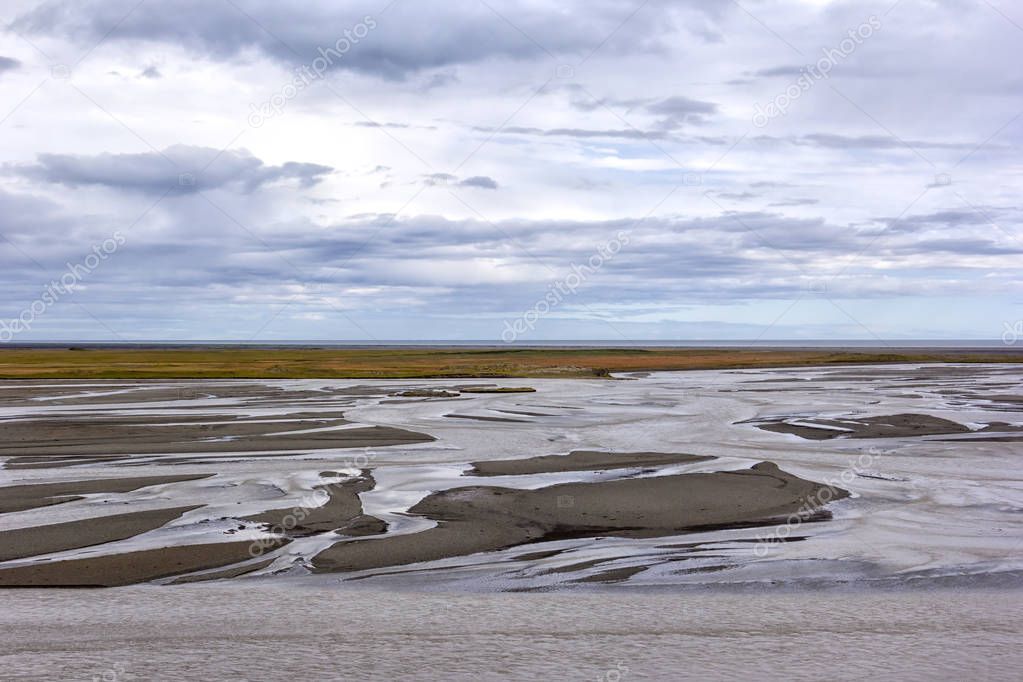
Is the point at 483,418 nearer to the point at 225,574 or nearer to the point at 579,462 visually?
the point at 579,462

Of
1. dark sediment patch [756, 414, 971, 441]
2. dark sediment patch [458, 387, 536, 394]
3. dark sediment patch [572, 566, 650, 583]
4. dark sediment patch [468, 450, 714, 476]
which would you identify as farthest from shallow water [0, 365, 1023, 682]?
dark sediment patch [458, 387, 536, 394]

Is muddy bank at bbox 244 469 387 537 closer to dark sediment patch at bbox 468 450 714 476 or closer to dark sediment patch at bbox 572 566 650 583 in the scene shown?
dark sediment patch at bbox 572 566 650 583

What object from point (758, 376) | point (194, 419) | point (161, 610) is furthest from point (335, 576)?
point (758, 376)

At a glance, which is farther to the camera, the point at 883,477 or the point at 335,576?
the point at 883,477

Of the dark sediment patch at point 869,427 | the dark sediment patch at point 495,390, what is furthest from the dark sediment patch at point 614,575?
the dark sediment patch at point 495,390

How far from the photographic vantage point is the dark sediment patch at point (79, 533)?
1495 centimetres

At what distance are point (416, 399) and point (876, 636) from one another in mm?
40974

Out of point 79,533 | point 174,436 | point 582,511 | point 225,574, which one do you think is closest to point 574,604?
point 225,574

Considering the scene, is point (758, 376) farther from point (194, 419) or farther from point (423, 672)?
point (423, 672)

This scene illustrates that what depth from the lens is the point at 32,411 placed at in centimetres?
4159

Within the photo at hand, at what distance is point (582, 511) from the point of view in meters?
18.3

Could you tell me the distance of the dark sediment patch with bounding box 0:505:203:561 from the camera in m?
14.9

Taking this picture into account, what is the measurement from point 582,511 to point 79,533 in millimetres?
9206

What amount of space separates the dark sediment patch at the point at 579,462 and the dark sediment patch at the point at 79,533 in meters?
8.38
